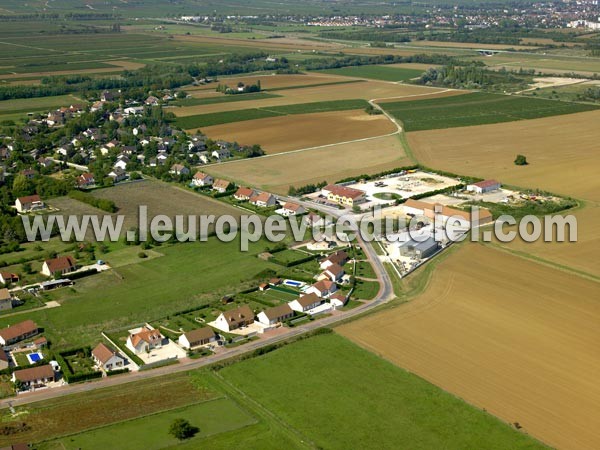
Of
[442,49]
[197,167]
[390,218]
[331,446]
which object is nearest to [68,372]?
[331,446]

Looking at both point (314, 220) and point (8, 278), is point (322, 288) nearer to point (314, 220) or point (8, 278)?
point (314, 220)

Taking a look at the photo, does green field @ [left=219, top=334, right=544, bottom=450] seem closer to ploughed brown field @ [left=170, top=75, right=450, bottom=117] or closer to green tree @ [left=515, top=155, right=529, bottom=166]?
green tree @ [left=515, top=155, right=529, bottom=166]

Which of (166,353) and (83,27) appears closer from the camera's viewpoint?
(166,353)

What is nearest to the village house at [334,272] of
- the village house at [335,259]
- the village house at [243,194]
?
the village house at [335,259]

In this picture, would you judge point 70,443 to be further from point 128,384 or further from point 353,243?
point 353,243

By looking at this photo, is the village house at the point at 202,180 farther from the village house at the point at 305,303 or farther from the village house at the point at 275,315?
the village house at the point at 275,315

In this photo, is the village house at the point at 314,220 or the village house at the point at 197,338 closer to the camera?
the village house at the point at 197,338
